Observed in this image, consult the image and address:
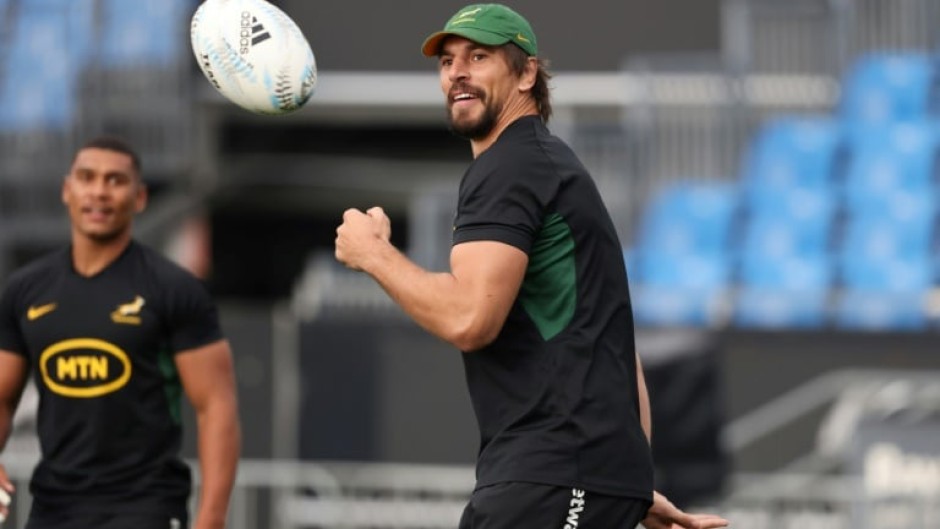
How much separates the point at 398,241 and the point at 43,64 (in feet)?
17.0

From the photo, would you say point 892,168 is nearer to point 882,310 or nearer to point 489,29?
point 882,310

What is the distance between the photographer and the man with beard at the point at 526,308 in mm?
4578

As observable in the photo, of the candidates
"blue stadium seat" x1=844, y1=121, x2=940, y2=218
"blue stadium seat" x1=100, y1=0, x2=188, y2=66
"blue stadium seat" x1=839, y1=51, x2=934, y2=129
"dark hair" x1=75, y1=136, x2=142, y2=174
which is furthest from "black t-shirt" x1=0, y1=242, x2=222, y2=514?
"blue stadium seat" x1=100, y1=0, x2=188, y2=66

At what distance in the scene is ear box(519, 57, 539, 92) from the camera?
16.0 ft

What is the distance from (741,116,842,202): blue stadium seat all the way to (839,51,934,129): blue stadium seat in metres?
0.25

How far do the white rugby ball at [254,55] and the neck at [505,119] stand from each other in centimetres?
84

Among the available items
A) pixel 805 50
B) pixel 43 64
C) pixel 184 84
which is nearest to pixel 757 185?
pixel 805 50

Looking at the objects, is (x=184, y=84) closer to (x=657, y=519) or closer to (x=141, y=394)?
(x=141, y=394)

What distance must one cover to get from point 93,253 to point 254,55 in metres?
1.33

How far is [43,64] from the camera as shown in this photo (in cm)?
1658

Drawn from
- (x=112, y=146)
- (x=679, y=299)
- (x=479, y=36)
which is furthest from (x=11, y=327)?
(x=679, y=299)

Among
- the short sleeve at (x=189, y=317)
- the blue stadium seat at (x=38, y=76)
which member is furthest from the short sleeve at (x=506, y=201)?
the blue stadium seat at (x=38, y=76)

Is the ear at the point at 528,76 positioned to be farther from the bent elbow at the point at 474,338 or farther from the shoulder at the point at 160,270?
the shoulder at the point at 160,270

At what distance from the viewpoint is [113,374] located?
246 inches
